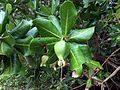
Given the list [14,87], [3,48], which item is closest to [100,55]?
[3,48]

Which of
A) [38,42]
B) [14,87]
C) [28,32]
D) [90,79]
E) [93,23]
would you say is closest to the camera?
[38,42]

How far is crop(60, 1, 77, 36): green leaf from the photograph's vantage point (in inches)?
26.3

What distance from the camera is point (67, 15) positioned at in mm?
712

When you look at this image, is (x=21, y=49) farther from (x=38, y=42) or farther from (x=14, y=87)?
(x=14, y=87)

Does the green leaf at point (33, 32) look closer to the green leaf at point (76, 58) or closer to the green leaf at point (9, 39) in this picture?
the green leaf at point (9, 39)

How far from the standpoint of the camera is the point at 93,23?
1.46 meters

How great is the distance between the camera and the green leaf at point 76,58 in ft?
2.23

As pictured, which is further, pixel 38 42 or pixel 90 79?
Result: pixel 90 79

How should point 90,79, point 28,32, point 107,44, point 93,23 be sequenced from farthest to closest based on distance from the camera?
1. point 107,44
2. point 93,23
3. point 90,79
4. point 28,32

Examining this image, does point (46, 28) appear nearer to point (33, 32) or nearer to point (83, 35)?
point (33, 32)

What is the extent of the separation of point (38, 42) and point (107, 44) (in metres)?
1.39

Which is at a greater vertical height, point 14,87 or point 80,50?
point 80,50

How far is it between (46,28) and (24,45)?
174mm

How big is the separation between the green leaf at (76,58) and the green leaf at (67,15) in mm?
112
